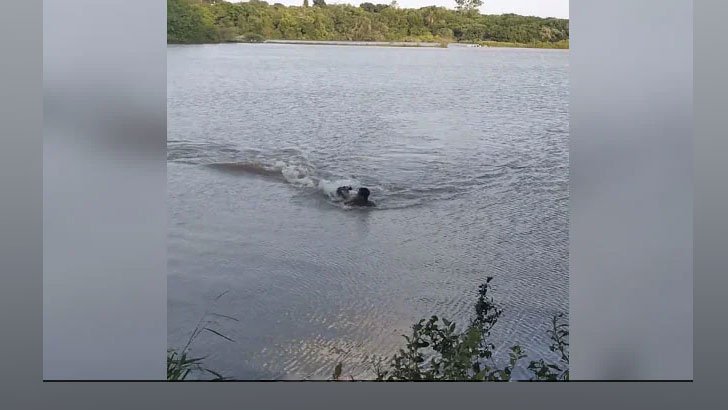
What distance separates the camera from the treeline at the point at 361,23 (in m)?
4.77

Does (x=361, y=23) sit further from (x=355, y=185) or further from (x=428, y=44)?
(x=355, y=185)

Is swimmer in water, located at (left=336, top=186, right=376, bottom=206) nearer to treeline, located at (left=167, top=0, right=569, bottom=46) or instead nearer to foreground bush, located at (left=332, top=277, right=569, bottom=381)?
foreground bush, located at (left=332, top=277, right=569, bottom=381)

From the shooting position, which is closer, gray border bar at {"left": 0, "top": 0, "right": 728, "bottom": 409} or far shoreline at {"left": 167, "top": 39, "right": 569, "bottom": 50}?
gray border bar at {"left": 0, "top": 0, "right": 728, "bottom": 409}

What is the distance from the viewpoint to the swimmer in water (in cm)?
463

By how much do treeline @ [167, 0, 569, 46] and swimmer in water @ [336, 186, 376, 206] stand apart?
90 cm

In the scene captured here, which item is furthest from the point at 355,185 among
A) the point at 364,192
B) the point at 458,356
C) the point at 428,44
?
the point at 458,356

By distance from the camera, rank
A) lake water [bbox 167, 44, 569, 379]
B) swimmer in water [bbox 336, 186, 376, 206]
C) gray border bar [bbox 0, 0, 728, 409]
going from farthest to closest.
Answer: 1. swimmer in water [bbox 336, 186, 376, 206]
2. lake water [bbox 167, 44, 569, 379]
3. gray border bar [bbox 0, 0, 728, 409]

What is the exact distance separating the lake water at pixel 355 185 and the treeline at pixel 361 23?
96 mm

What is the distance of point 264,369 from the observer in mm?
4328

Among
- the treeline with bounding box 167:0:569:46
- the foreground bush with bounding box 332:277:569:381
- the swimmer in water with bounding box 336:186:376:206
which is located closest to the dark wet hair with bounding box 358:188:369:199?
the swimmer in water with bounding box 336:186:376:206

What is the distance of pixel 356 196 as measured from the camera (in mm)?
4648

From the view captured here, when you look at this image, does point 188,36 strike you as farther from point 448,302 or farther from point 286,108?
point 448,302

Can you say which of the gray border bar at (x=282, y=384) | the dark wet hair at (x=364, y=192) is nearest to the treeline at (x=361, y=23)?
the dark wet hair at (x=364, y=192)
